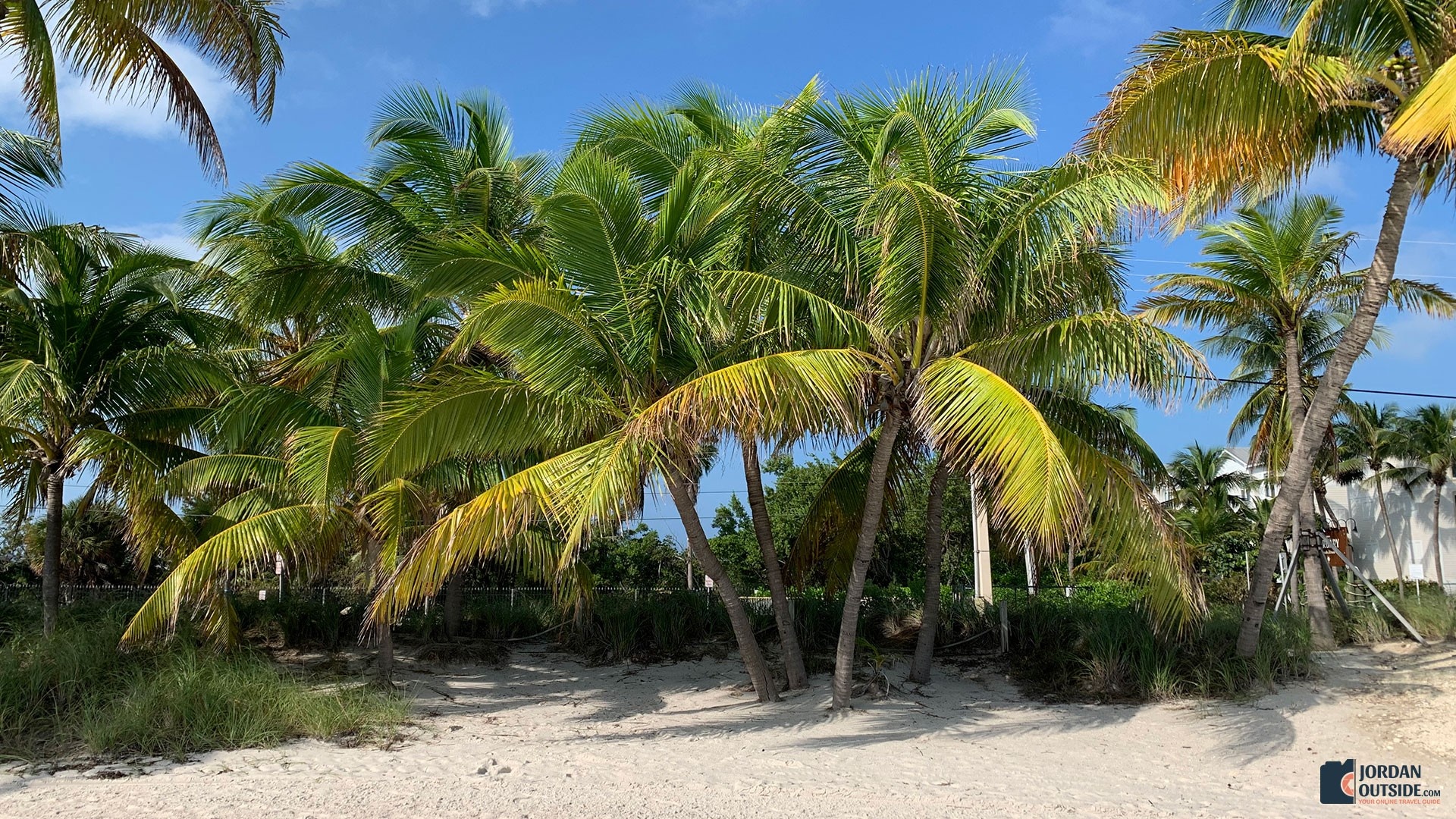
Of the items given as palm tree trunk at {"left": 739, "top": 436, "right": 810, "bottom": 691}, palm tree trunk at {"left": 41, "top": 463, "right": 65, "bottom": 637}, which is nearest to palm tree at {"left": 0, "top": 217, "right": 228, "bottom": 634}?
palm tree trunk at {"left": 41, "top": 463, "right": 65, "bottom": 637}

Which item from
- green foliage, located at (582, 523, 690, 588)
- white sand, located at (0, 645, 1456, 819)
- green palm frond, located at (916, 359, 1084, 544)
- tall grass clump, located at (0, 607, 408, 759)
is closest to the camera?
white sand, located at (0, 645, 1456, 819)

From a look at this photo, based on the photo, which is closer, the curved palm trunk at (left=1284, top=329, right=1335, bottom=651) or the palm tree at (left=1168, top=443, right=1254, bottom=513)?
the curved palm trunk at (left=1284, top=329, right=1335, bottom=651)

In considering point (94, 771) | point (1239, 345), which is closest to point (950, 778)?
point (94, 771)

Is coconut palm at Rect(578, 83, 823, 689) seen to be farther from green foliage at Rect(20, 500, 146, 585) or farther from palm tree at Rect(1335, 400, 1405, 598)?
palm tree at Rect(1335, 400, 1405, 598)

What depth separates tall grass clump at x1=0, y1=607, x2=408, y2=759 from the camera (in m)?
8.23

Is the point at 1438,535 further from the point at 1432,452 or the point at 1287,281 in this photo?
the point at 1287,281

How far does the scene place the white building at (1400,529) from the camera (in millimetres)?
33812

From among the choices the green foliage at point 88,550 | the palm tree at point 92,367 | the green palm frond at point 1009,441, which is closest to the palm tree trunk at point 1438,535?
the green palm frond at point 1009,441

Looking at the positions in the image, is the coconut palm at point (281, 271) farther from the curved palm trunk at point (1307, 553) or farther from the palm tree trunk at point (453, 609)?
the curved palm trunk at point (1307, 553)

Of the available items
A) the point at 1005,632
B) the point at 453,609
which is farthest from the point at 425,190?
the point at 1005,632

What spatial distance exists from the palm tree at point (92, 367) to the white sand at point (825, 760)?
456cm

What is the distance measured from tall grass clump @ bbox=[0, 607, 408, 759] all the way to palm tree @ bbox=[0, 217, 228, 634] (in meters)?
1.81

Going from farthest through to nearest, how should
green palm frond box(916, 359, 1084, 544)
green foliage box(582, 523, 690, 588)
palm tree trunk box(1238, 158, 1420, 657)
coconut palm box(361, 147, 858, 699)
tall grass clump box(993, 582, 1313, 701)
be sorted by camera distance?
green foliage box(582, 523, 690, 588), tall grass clump box(993, 582, 1313, 701), palm tree trunk box(1238, 158, 1420, 657), coconut palm box(361, 147, 858, 699), green palm frond box(916, 359, 1084, 544)

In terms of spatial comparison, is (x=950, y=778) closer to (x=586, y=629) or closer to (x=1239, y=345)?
(x=586, y=629)
